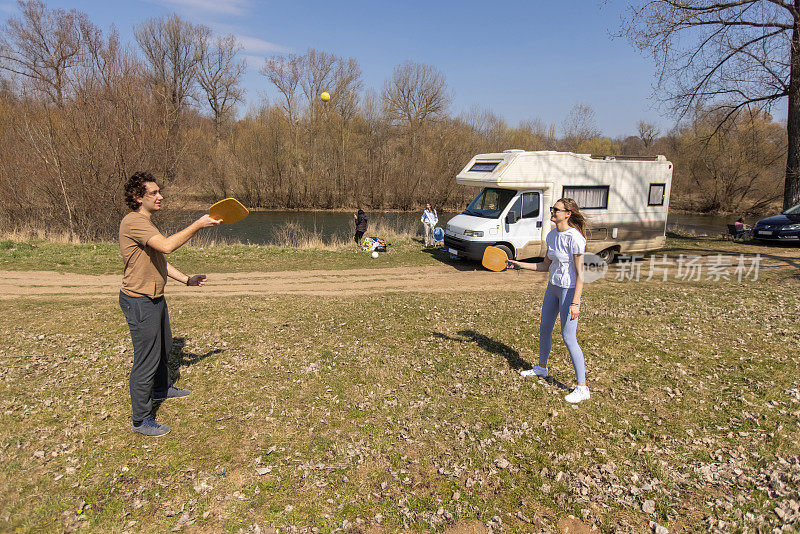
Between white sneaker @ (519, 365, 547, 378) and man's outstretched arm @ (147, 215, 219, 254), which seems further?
white sneaker @ (519, 365, 547, 378)

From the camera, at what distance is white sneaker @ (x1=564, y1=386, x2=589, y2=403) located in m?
5.89

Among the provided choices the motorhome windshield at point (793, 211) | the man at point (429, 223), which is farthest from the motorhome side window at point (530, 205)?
the motorhome windshield at point (793, 211)

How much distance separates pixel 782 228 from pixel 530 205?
12261 mm

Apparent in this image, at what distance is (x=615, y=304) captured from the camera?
404 inches

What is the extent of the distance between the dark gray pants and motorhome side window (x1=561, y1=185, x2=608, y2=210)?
12619mm

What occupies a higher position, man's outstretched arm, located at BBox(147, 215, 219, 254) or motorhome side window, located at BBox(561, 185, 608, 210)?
motorhome side window, located at BBox(561, 185, 608, 210)

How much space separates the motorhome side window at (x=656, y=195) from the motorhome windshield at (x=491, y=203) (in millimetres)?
5140

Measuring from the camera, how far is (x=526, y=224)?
1440 cm

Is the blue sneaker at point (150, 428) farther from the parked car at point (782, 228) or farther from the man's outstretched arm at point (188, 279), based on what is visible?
the parked car at point (782, 228)

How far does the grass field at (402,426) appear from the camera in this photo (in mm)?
4066

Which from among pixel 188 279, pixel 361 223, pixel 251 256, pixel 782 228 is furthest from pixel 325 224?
pixel 188 279

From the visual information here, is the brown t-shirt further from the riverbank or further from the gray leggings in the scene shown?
the riverbank

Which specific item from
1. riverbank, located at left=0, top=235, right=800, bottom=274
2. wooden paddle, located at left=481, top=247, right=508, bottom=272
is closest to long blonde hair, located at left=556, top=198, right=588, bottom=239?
wooden paddle, located at left=481, top=247, right=508, bottom=272

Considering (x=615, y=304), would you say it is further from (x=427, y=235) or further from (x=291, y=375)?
(x=427, y=235)
